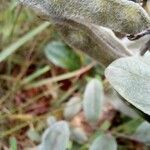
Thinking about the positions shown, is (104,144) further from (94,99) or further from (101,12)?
(101,12)

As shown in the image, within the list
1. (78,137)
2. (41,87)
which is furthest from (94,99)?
(41,87)

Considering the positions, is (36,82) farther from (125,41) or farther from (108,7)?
(108,7)

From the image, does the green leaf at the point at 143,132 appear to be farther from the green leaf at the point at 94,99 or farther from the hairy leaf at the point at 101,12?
the hairy leaf at the point at 101,12

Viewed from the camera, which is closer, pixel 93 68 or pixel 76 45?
pixel 76 45

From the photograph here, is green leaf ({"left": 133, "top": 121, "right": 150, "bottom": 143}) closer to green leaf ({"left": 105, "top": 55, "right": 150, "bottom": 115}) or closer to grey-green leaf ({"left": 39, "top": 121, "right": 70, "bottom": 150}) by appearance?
grey-green leaf ({"left": 39, "top": 121, "right": 70, "bottom": 150})

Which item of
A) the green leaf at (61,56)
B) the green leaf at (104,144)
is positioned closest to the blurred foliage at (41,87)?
the green leaf at (61,56)

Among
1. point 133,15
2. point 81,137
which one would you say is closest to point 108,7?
point 133,15

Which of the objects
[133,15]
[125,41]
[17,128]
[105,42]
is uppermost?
[133,15]
